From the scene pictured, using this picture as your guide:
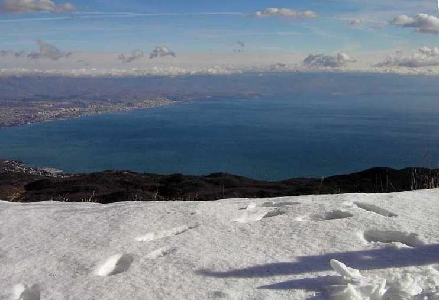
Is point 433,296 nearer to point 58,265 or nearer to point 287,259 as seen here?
point 287,259

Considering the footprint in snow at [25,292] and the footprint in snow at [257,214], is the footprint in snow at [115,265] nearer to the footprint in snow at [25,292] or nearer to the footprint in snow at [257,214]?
the footprint in snow at [25,292]

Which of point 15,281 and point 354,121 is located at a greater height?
point 15,281

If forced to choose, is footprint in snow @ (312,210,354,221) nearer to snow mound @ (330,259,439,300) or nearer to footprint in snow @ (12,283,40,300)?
snow mound @ (330,259,439,300)

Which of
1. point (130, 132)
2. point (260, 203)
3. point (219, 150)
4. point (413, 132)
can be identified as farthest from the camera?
point (130, 132)

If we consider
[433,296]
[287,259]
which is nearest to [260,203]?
[287,259]

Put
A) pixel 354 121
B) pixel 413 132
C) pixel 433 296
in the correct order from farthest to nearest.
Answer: pixel 354 121, pixel 413 132, pixel 433 296

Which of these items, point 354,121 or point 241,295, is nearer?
point 241,295

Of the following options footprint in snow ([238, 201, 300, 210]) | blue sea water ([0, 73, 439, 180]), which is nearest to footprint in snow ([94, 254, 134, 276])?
footprint in snow ([238, 201, 300, 210])
